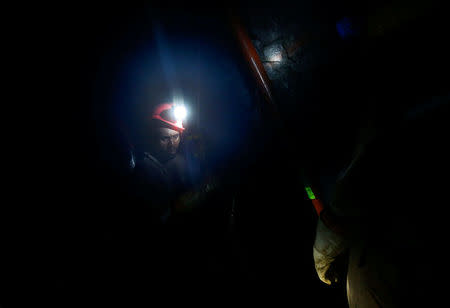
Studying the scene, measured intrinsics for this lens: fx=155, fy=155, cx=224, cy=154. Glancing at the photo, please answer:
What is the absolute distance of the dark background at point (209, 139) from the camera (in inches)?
98.7

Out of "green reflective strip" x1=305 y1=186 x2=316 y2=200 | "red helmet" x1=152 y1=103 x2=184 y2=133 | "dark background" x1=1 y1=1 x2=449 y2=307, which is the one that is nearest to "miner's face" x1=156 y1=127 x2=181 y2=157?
"red helmet" x1=152 y1=103 x2=184 y2=133

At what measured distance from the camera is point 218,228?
4383 mm

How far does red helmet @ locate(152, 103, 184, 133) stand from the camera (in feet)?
17.6

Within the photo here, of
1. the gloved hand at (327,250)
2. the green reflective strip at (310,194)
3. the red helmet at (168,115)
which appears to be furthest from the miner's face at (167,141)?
the gloved hand at (327,250)

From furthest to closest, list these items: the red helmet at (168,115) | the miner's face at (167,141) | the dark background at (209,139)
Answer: the red helmet at (168,115) → the miner's face at (167,141) → the dark background at (209,139)

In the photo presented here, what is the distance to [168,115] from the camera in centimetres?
555

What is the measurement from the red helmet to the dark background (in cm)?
108

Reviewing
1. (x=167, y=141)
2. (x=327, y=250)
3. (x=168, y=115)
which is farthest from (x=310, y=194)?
(x=168, y=115)

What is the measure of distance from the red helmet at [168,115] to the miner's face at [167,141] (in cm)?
17

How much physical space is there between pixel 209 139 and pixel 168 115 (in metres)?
2.17

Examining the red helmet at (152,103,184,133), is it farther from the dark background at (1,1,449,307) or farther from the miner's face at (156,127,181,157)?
the dark background at (1,1,449,307)

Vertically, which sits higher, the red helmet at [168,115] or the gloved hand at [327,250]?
the red helmet at [168,115]

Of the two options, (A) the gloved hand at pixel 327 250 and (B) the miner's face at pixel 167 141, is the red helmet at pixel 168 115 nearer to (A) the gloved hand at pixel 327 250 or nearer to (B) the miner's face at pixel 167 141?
(B) the miner's face at pixel 167 141

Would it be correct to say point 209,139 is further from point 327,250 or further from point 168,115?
point 327,250
